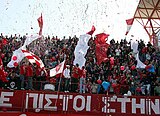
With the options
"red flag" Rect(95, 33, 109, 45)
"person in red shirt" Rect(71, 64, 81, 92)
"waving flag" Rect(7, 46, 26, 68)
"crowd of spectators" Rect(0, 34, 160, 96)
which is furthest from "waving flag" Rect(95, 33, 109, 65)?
"waving flag" Rect(7, 46, 26, 68)

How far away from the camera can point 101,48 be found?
59.5ft

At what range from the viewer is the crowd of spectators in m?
16.9

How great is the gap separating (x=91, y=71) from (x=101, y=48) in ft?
5.31

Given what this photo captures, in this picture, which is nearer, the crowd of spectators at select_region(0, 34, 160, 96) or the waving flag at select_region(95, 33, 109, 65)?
the crowd of spectators at select_region(0, 34, 160, 96)

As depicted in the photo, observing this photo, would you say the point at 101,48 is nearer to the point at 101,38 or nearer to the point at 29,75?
the point at 101,38

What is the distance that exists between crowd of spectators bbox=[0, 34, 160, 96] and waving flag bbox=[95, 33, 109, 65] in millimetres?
1008

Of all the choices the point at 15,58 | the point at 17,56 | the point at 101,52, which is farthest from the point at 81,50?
the point at 15,58

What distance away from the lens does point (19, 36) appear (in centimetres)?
2403

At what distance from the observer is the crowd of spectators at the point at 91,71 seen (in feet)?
55.6

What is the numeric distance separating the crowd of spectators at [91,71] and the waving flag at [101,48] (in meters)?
1.01

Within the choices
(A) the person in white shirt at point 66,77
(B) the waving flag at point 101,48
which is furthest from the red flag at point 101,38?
(A) the person in white shirt at point 66,77

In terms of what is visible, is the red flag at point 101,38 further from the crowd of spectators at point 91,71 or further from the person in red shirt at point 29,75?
the person in red shirt at point 29,75

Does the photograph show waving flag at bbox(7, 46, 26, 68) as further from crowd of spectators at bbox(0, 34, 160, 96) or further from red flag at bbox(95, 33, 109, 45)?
red flag at bbox(95, 33, 109, 45)

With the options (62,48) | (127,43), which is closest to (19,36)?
(62,48)
